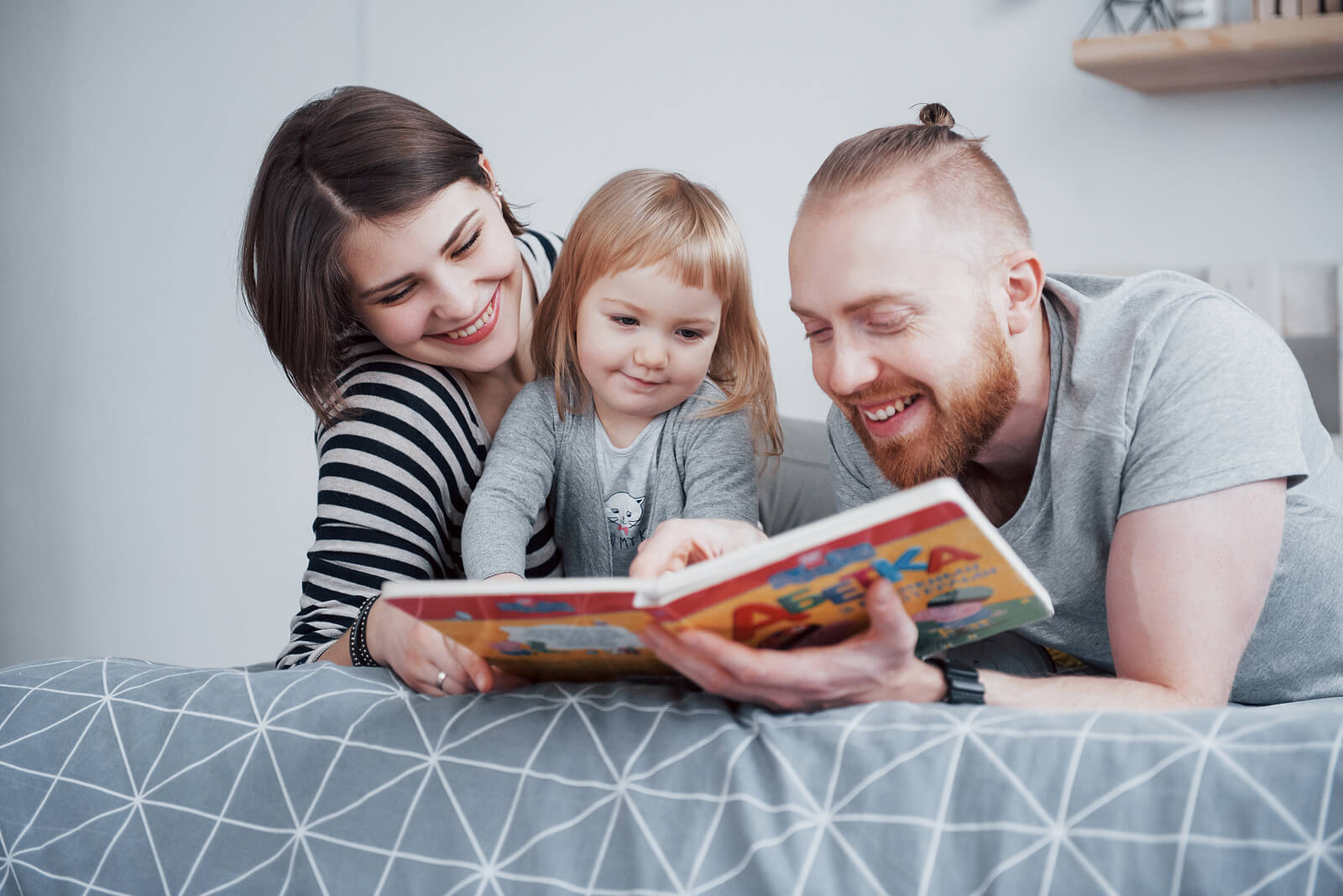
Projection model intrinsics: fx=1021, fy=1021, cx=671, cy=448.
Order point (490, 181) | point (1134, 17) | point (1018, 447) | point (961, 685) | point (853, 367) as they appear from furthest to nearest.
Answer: point (1134, 17) → point (490, 181) → point (1018, 447) → point (853, 367) → point (961, 685)

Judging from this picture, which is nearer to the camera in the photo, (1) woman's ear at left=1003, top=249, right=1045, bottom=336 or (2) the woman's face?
(1) woman's ear at left=1003, top=249, right=1045, bottom=336

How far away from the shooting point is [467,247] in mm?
1349

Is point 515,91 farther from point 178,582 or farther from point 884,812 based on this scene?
point 884,812

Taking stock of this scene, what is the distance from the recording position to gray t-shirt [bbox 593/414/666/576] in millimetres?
1420

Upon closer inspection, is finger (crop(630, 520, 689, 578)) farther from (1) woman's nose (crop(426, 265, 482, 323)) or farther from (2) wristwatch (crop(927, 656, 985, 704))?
(1) woman's nose (crop(426, 265, 482, 323))

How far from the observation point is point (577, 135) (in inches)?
115

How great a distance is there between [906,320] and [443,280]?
592 mm

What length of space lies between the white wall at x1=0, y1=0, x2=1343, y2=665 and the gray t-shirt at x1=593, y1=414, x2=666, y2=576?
1289 millimetres

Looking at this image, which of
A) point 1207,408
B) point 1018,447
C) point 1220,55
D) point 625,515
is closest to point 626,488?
point 625,515

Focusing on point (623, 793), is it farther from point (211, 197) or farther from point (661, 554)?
point (211, 197)

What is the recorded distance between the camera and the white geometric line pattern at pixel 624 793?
673 mm

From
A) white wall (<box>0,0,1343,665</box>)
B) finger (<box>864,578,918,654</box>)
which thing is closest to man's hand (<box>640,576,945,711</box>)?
finger (<box>864,578,918,654</box>)

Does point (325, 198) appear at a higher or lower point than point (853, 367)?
higher

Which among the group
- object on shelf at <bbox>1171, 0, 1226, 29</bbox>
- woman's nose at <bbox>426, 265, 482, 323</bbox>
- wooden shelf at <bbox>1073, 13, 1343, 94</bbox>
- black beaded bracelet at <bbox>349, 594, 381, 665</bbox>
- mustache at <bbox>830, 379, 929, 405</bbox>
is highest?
object on shelf at <bbox>1171, 0, 1226, 29</bbox>
